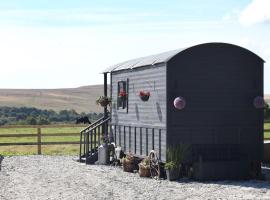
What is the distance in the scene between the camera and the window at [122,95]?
861 inches

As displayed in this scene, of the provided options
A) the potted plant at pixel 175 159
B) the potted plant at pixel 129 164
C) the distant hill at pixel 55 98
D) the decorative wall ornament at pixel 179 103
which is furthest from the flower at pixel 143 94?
the distant hill at pixel 55 98

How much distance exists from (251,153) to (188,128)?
7.46ft

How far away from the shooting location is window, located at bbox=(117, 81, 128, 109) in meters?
21.9

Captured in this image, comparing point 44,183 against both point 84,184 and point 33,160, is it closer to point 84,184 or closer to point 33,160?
point 84,184

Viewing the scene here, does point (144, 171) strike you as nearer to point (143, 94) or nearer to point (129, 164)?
point (129, 164)

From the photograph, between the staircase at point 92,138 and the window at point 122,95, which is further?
the staircase at point 92,138

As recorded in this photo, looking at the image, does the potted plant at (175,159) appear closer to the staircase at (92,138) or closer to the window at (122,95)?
the window at (122,95)

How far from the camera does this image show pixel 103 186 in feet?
54.2

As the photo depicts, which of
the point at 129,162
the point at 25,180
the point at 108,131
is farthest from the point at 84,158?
the point at 25,180

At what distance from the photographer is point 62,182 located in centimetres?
1742

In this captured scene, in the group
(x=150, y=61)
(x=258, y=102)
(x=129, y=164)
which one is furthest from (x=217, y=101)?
(x=129, y=164)

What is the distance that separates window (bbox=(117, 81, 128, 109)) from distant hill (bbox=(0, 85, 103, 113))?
64923mm

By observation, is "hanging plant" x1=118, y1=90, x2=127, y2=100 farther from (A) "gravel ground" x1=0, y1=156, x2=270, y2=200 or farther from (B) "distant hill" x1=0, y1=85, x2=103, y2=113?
(B) "distant hill" x1=0, y1=85, x2=103, y2=113

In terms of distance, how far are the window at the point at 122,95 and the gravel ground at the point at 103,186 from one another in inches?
99.2
